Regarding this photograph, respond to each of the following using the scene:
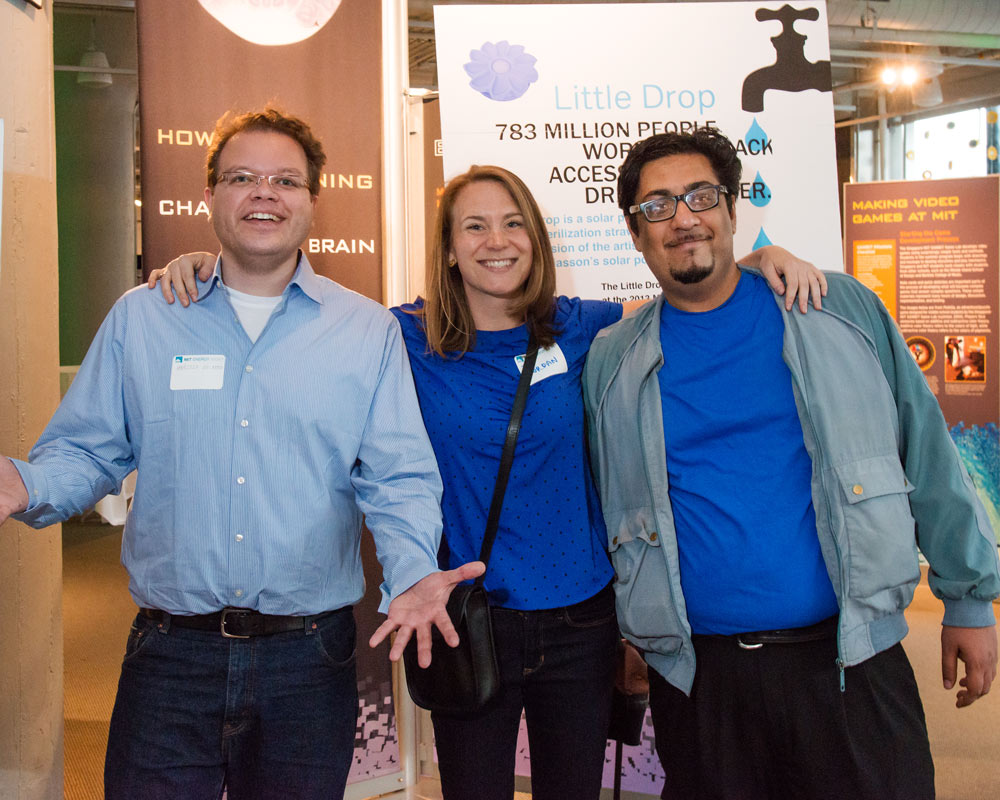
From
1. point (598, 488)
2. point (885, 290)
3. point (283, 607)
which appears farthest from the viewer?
point (885, 290)

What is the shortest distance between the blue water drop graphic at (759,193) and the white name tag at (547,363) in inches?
46.9

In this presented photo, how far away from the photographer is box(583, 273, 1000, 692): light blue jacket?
173 cm

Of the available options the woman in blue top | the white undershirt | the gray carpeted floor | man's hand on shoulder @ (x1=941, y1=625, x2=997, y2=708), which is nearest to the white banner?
the woman in blue top

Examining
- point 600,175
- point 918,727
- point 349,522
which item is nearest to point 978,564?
point 918,727

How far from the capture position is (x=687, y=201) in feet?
6.37

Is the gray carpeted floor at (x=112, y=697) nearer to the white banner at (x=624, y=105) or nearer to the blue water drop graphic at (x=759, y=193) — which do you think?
the white banner at (x=624, y=105)

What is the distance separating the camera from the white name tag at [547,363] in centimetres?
198

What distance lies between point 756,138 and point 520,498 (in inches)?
64.1

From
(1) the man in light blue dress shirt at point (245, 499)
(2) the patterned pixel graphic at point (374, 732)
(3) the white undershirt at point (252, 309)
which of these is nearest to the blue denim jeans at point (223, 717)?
(1) the man in light blue dress shirt at point (245, 499)

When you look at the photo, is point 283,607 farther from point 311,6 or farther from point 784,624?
point 311,6

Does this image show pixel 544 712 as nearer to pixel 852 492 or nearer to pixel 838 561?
pixel 838 561

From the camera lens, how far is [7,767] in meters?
2.21

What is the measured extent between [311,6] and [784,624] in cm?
240

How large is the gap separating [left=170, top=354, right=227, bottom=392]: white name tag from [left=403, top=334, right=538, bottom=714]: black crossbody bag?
0.63 meters
